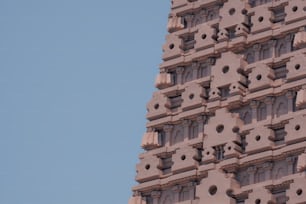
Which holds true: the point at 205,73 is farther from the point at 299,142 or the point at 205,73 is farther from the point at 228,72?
the point at 299,142

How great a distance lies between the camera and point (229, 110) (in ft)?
167

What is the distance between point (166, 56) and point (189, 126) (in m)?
2.57

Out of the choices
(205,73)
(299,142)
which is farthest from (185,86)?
(299,142)

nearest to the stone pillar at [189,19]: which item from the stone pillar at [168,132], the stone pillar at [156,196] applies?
the stone pillar at [168,132]

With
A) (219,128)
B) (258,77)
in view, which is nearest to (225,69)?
(258,77)

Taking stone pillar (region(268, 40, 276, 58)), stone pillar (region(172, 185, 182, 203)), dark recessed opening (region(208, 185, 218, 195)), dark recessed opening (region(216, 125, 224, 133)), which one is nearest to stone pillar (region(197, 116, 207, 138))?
dark recessed opening (region(216, 125, 224, 133))

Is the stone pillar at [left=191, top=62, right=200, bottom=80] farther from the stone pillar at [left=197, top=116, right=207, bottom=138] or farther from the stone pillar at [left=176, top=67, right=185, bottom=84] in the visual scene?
the stone pillar at [left=197, top=116, right=207, bottom=138]

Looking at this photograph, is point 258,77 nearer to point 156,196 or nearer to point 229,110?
point 229,110

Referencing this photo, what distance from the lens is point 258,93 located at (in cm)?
5062

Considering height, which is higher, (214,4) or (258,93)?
(214,4)

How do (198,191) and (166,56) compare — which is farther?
(166,56)

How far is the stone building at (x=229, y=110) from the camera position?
162 ft

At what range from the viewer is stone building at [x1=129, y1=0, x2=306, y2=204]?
162 feet

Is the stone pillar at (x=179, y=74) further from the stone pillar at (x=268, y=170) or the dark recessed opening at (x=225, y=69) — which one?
the stone pillar at (x=268, y=170)
